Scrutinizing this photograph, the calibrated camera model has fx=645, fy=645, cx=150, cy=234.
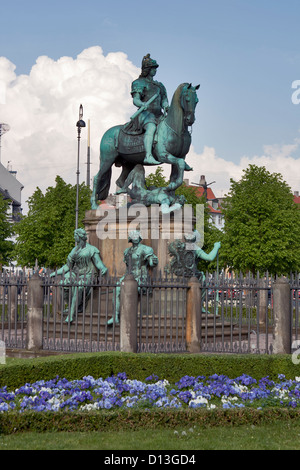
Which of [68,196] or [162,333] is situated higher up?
[68,196]

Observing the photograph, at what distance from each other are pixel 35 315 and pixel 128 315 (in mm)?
2166

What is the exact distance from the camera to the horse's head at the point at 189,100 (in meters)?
15.6

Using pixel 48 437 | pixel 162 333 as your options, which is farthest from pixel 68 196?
pixel 48 437

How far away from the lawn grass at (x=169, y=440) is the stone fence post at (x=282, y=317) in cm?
444

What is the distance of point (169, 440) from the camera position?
7.22 meters

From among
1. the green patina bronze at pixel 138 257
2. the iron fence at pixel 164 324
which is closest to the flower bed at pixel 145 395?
the iron fence at pixel 164 324

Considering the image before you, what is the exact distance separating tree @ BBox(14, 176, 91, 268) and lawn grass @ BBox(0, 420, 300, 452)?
34950 mm

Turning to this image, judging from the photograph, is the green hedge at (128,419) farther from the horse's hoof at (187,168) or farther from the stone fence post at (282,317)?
the horse's hoof at (187,168)

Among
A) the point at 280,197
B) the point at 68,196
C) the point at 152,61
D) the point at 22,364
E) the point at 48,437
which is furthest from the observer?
the point at 68,196

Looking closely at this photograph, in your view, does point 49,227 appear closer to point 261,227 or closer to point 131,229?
point 261,227

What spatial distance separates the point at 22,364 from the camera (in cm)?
973

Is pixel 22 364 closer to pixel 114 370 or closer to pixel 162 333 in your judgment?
pixel 114 370

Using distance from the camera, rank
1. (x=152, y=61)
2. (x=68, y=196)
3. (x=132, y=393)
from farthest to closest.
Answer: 1. (x=68, y=196)
2. (x=152, y=61)
3. (x=132, y=393)
